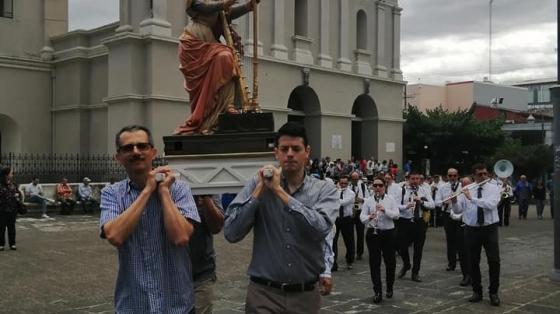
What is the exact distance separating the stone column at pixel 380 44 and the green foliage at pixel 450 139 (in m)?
7.54

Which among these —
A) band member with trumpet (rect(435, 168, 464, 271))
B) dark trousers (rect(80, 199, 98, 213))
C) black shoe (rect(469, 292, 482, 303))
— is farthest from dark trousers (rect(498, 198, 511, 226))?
dark trousers (rect(80, 199, 98, 213))

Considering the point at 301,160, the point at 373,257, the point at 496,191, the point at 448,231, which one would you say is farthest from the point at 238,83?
the point at 448,231

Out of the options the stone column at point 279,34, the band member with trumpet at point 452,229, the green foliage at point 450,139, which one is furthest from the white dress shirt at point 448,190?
the green foliage at point 450,139

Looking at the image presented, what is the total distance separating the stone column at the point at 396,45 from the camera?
125 feet

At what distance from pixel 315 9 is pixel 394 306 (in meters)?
25.6

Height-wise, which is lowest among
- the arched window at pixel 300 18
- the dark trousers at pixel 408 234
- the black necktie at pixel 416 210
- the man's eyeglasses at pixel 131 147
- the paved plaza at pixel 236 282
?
the paved plaza at pixel 236 282

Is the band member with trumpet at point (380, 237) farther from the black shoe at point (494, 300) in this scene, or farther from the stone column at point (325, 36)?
the stone column at point (325, 36)

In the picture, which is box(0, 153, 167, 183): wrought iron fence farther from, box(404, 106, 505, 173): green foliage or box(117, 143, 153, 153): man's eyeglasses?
box(404, 106, 505, 173): green foliage

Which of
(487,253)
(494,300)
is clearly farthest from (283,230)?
(487,253)

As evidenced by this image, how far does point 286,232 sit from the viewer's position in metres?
4.17

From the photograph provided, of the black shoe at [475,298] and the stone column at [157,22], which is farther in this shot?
the stone column at [157,22]

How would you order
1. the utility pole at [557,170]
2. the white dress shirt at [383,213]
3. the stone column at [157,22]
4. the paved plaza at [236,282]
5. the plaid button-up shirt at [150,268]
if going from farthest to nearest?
1. the stone column at [157,22]
2. the utility pole at [557,170]
3. the white dress shirt at [383,213]
4. the paved plaza at [236,282]
5. the plaid button-up shirt at [150,268]

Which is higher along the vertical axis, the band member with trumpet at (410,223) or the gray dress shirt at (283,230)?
the gray dress shirt at (283,230)

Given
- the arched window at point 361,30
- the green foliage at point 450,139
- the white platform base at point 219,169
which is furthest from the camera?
the green foliage at point 450,139
